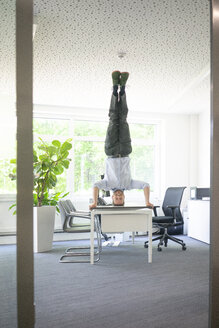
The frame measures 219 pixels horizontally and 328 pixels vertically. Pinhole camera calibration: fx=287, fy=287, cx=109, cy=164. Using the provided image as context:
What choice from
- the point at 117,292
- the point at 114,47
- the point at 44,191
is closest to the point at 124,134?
the point at 114,47

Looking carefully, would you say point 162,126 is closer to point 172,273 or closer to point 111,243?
point 111,243

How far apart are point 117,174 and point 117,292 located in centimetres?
157

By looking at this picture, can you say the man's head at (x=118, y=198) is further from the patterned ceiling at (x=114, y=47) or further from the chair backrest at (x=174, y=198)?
the patterned ceiling at (x=114, y=47)

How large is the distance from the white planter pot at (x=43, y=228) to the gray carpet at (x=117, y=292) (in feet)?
0.99

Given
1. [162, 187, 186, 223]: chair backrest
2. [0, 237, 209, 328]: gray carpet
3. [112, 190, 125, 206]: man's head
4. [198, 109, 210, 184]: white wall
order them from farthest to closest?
[198, 109, 210, 184]: white wall, [162, 187, 186, 223]: chair backrest, [112, 190, 125, 206]: man's head, [0, 237, 209, 328]: gray carpet

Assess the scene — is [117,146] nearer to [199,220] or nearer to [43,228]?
[43,228]

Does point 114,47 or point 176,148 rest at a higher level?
point 114,47

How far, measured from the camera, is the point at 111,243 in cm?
531

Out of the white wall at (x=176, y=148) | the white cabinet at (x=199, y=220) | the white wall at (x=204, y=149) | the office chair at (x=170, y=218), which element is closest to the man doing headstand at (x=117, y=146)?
the office chair at (x=170, y=218)

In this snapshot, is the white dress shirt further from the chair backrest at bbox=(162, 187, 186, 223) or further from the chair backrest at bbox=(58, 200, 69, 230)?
the chair backrest at bbox=(162, 187, 186, 223)

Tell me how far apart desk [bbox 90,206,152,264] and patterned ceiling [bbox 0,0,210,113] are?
2047 millimetres

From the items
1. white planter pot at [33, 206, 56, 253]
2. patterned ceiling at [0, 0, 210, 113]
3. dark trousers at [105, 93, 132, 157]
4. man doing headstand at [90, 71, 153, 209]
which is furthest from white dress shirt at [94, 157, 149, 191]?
patterned ceiling at [0, 0, 210, 113]

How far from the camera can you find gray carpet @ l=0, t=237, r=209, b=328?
212 cm

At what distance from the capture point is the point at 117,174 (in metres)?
3.89
